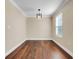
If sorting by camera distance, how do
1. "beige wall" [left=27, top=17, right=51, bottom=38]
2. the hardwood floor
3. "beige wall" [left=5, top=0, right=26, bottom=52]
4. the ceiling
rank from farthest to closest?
"beige wall" [left=27, top=17, right=51, bottom=38], the ceiling, "beige wall" [left=5, top=0, right=26, bottom=52], the hardwood floor

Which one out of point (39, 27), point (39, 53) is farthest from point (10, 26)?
point (39, 27)

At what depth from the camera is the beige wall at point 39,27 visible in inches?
412

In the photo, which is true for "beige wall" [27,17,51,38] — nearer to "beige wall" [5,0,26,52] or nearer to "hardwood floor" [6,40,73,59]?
"beige wall" [5,0,26,52]

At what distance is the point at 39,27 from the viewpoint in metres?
10.5

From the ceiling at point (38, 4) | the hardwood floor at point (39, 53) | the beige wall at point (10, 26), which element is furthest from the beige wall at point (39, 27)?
the hardwood floor at point (39, 53)

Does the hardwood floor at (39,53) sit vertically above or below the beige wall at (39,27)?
below

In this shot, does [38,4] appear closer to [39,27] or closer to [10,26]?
[10,26]

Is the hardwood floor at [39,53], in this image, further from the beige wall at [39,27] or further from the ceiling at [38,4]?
the beige wall at [39,27]

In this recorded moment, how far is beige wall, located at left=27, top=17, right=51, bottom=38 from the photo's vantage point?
10.5m

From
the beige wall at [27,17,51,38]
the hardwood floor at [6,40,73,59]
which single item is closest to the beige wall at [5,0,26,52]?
the hardwood floor at [6,40,73,59]
